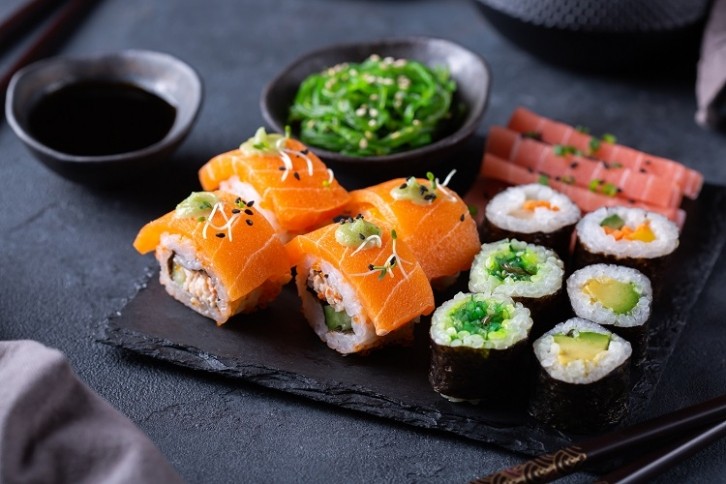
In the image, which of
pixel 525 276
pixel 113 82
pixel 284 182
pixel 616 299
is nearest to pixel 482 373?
pixel 525 276

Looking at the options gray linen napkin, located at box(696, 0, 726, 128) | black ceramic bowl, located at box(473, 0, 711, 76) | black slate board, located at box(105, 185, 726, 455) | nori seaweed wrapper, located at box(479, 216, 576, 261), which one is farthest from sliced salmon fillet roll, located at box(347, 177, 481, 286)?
gray linen napkin, located at box(696, 0, 726, 128)

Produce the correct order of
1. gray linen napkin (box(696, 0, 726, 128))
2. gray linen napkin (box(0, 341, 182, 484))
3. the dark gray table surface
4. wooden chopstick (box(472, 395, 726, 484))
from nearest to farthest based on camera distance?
gray linen napkin (box(0, 341, 182, 484)) < wooden chopstick (box(472, 395, 726, 484)) < the dark gray table surface < gray linen napkin (box(696, 0, 726, 128))

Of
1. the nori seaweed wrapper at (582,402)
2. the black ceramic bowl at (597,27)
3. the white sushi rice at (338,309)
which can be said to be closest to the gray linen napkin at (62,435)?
the white sushi rice at (338,309)

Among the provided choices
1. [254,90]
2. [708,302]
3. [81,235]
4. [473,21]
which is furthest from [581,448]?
[473,21]

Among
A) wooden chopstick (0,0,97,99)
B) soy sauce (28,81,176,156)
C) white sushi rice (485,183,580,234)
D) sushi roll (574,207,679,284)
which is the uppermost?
sushi roll (574,207,679,284)

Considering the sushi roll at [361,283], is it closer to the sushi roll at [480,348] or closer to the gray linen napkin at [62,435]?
the sushi roll at [480,348]

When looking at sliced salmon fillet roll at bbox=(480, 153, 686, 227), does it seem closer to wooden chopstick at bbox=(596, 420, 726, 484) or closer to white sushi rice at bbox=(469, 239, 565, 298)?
white sushi rice at bbox=(469, 239, 565, 298)
